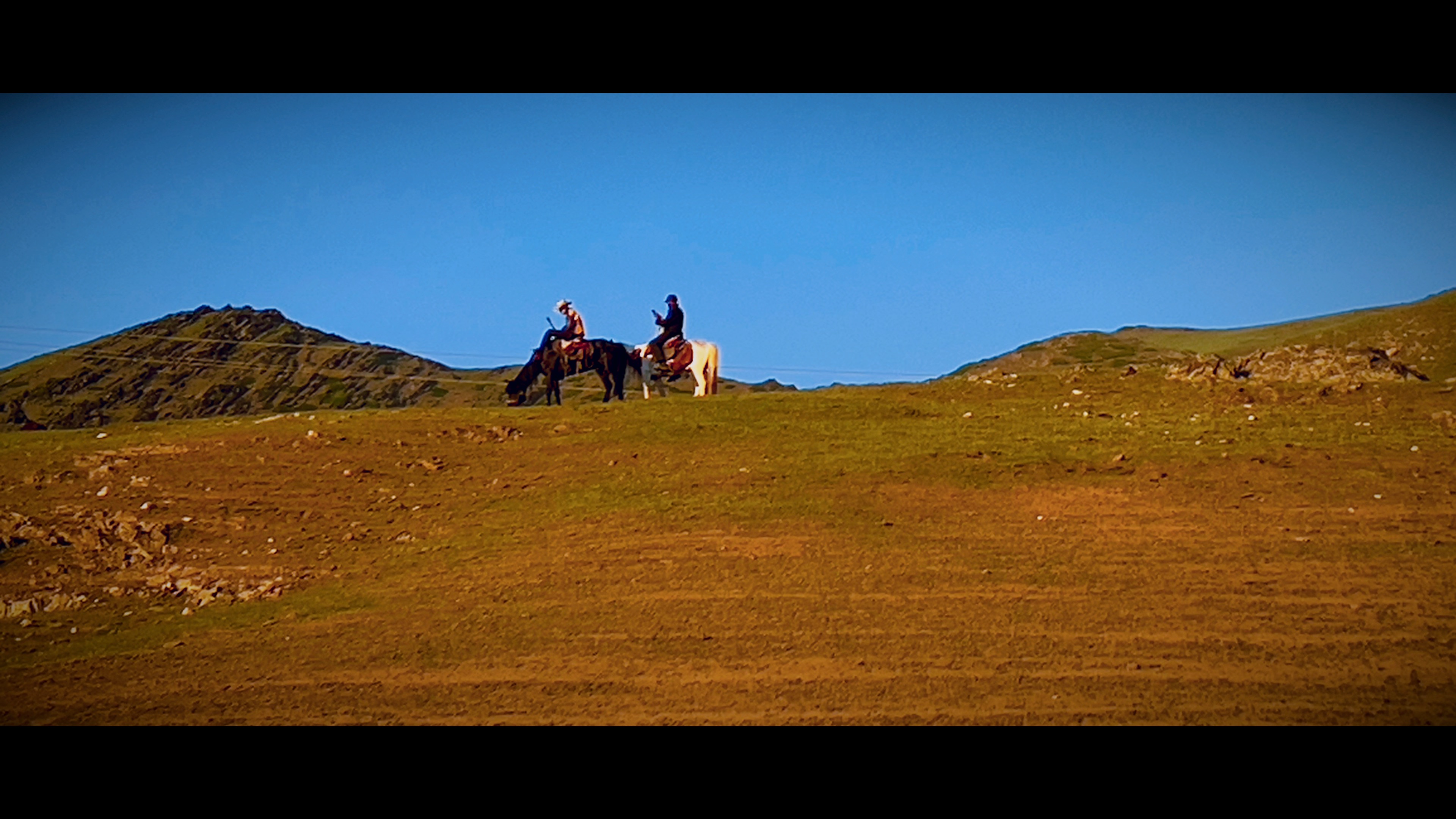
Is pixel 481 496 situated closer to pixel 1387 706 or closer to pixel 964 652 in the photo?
pixel 964 652

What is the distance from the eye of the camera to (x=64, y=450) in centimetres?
1948

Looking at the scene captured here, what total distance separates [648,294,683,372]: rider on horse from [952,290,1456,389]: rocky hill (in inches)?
358

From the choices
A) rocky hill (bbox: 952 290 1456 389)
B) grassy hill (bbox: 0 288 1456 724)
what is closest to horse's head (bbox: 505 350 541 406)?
grassy hill (bbox: 0 288 1456 724)

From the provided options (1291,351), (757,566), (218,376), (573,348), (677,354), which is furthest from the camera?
(218,376)

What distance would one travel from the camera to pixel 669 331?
27.2 metres

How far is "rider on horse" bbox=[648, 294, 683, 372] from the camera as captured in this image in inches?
1070

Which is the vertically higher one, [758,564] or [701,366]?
[701,366]

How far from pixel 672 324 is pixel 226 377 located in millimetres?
17287

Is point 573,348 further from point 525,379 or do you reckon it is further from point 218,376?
point 218,376

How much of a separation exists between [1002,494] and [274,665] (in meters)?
9.37

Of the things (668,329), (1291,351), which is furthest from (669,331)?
(1291,351)

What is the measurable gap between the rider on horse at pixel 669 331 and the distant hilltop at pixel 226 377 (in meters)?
2.83

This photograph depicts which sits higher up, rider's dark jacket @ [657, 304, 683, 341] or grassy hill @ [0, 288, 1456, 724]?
rider's dark jacket @ [657, 304, 683, 341]

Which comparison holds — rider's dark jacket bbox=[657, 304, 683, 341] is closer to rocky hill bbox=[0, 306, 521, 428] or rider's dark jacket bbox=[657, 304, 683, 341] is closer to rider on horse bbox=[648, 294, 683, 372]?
rider on horse bbox=[648, 294, 683, 372]
